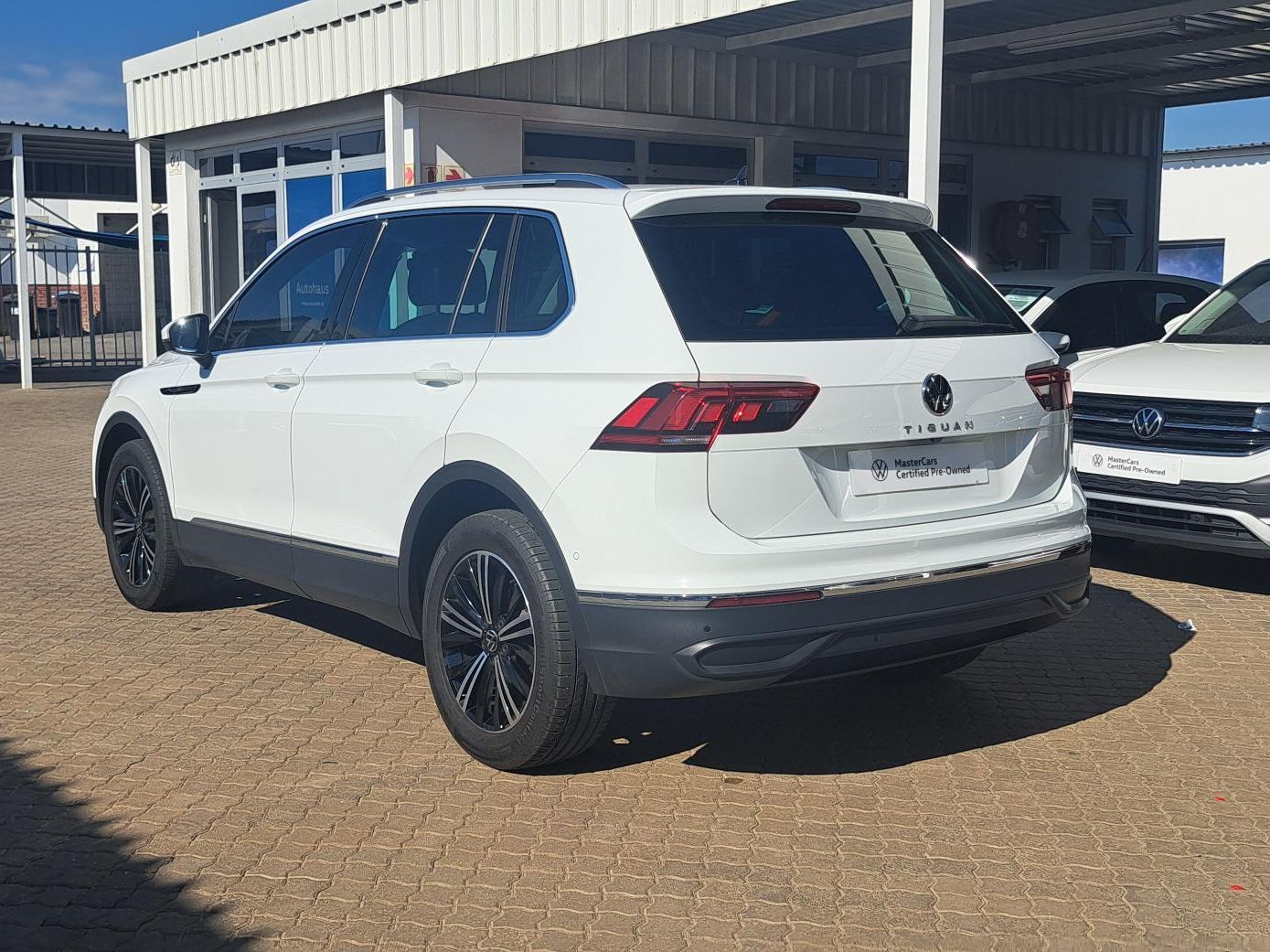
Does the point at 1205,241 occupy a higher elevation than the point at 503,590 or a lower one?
higher

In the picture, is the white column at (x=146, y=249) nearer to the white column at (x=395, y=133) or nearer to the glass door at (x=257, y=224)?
the glass door at (x=257, y=224)

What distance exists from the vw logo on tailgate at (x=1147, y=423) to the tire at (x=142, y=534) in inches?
183

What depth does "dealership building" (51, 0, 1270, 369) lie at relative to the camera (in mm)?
13328

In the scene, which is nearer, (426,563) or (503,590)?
(503,590)

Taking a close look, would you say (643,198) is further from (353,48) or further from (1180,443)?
(353,48)

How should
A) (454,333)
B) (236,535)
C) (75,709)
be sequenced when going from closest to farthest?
(454,333) → (75,709) → (236,535)

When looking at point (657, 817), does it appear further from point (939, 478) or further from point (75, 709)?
point (75, 709)

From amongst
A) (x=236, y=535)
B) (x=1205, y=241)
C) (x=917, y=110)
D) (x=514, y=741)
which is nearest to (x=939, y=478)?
(x=514, y=741)

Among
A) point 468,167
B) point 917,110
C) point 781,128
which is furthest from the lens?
point 781,128

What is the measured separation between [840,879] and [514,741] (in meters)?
1.14

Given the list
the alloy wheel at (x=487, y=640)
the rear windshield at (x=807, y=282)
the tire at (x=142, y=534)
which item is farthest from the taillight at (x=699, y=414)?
the tire at (x=142, y=534)

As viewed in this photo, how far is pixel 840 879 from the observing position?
3883mm

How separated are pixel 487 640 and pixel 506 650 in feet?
0.31

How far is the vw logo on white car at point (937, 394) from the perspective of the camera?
14.2 ft
